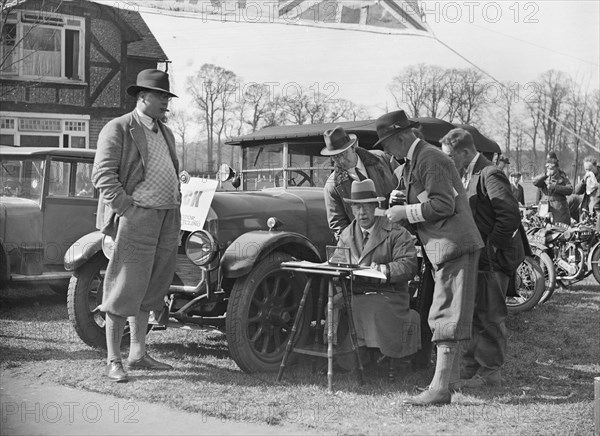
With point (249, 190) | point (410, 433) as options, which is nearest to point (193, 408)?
point (410, 433)

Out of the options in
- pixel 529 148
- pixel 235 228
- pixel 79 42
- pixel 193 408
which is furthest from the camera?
pixel 79 42

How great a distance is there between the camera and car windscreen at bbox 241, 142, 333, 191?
20.0 feet

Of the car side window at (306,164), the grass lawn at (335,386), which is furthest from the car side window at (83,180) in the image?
the car side window at (306,164)

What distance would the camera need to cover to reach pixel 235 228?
205 inches

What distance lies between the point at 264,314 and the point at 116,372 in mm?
1024

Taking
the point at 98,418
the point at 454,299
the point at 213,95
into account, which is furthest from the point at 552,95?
the point at 98,418

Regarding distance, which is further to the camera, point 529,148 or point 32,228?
point 32,228

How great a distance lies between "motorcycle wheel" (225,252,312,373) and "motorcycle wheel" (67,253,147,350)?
0.93 meters

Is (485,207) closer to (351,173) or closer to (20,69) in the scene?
(351,173)

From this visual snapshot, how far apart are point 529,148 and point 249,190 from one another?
279 centimetres

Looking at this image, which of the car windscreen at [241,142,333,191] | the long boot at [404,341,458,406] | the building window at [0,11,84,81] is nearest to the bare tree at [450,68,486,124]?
the long boot at [404,341,458,406]

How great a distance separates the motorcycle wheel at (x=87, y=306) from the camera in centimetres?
541

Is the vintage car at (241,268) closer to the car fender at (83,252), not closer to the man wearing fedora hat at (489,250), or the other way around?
the car fender at (83,252)

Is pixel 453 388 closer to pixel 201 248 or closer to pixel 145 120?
pixel 201 248
